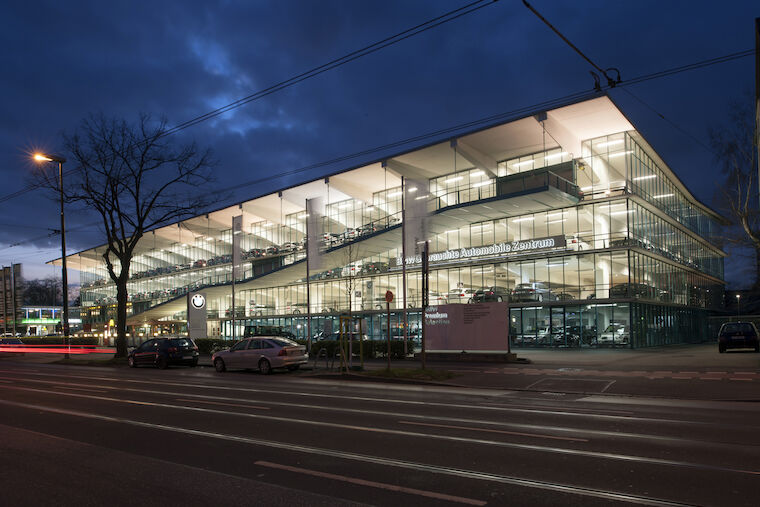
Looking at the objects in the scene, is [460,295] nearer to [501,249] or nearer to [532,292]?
[501,249]

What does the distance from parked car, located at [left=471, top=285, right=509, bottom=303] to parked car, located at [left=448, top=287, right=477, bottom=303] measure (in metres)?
0.51

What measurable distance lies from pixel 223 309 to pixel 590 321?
1610 inches

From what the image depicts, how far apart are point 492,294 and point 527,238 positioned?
4.56 m

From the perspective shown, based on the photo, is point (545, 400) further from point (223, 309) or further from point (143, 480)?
point (223, 309)

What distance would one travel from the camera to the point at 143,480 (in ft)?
20.3

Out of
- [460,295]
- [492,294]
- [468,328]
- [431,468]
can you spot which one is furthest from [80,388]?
[460,295]

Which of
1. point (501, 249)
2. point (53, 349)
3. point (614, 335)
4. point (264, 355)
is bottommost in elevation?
point (53, 349)

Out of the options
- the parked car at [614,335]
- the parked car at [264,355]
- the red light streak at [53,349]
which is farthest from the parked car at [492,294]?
the red light streak at [53,349]

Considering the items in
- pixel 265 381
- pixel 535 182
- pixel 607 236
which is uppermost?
pixel 535 182

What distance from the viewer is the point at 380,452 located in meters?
7.34

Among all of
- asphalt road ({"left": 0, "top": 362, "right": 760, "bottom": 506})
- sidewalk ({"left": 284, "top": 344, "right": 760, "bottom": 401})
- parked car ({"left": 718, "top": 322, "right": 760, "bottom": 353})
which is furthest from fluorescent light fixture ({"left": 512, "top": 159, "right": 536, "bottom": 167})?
asphalt road ({"left": 0, "top": 362, "right": 760, "bottom": 506})

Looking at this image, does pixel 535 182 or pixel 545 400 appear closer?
pixel 545 400

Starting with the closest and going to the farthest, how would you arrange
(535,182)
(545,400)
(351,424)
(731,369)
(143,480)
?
(143,480)
(351,424)
(545,400)
(731,369)
(535,182)

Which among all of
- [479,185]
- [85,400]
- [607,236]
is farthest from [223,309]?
[85,400]
